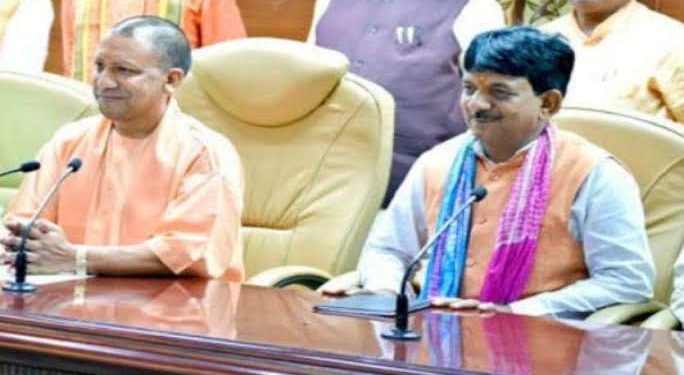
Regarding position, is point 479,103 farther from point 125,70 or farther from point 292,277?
point 125,70

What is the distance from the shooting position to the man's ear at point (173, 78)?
111 inches

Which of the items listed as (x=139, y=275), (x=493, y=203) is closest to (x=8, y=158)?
(x=139, y=275)

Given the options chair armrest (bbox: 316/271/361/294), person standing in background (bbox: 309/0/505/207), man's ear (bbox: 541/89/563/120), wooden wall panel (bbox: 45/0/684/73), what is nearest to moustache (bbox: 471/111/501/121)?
man's ear (bbox: 541/89/563/120)

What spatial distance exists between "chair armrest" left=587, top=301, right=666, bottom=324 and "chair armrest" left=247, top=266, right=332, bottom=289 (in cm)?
72

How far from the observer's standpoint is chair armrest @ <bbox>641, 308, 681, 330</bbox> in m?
2.40

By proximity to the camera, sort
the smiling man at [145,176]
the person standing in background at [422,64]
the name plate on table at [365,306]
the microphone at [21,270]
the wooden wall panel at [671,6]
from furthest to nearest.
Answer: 1. the wooden wall panel at [671,6]
2. the person standing in background at [422,64]
3. the smiling man at [145,176]
4. the microphone at [21,270]
5. the name plate on table at [365,306]

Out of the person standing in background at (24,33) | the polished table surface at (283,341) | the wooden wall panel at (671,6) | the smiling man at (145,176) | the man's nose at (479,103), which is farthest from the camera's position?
the person standing in background at (24,33)

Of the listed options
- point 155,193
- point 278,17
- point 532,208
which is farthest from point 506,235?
point 278,17

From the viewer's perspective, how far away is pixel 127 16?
396cm

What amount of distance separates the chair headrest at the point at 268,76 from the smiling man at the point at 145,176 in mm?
451

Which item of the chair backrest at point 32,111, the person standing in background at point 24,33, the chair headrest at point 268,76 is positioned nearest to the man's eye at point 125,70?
the chair headrest at point 268,76

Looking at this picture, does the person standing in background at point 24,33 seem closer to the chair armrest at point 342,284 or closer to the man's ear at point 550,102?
the chair armrest at point 342,284

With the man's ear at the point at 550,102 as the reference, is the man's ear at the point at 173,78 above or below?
below

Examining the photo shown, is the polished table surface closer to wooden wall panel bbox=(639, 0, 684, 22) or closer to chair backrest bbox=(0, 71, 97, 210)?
chair backrest bbox=(0, 71, 97, 210)
